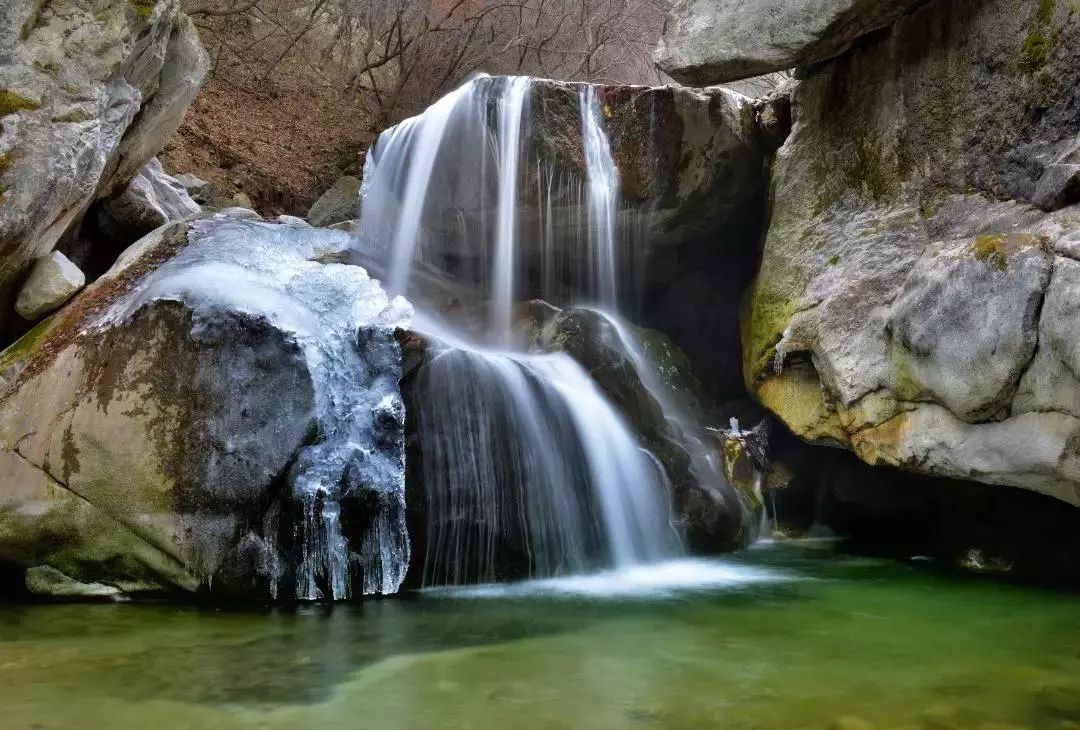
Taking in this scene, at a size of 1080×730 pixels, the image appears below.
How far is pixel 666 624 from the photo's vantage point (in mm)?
4121

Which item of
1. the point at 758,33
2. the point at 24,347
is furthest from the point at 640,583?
the point at 24,347

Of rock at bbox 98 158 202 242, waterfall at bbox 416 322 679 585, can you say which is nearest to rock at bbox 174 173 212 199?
rock at bbox 98 158 202 242

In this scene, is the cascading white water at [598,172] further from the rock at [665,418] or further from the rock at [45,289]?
the rock at [45,289]

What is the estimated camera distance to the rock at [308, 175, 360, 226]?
1073 centimetres

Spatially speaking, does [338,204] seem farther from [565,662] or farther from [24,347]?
[565,662]

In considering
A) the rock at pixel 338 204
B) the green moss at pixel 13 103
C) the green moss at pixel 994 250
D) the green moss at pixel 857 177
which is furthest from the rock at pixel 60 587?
the rock at pixel 338 204

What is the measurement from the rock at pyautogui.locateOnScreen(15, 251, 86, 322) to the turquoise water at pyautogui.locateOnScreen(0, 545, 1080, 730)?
2058 mm

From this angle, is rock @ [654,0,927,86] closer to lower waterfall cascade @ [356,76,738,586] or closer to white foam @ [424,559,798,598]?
lower waterfall cascade @ [356,76,738,586]

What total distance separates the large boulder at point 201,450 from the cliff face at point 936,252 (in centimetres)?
312

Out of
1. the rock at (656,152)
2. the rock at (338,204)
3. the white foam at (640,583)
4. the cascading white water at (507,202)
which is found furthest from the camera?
the rock at (338,204)

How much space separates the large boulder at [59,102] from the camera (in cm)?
487

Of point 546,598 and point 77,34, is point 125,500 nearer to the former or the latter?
point 546,598

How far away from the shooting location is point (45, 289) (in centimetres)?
538

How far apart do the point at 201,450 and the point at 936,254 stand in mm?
4593
